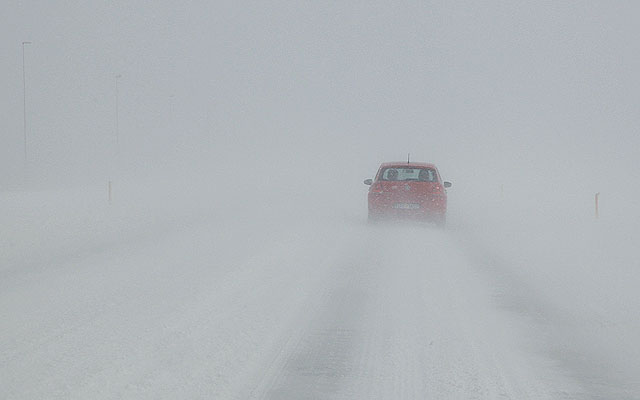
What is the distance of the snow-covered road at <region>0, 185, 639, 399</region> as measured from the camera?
19.0ft

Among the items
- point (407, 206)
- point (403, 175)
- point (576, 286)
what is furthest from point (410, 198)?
point (576, 286)

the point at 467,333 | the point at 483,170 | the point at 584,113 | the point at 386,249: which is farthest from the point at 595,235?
the point at 584,113

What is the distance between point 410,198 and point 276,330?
12.4 m

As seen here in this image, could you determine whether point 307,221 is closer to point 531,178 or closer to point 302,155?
point 531,178

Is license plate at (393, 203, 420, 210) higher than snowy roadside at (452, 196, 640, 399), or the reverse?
license plate at (393, 203, 420, 210)

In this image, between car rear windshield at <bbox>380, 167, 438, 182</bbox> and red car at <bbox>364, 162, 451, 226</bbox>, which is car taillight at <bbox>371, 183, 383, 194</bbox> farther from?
car rear windshield at <bbox>380, 167, 438, 182</bbox>

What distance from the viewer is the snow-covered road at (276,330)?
5785 millimetres

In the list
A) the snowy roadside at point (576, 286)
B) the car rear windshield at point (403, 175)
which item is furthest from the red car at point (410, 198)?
the snowy roadside at point (576, 286)

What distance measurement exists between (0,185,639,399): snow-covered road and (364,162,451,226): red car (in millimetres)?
5845

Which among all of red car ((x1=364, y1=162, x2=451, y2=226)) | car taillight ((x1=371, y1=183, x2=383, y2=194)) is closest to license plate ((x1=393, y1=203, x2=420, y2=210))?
red car ((x1=364, y1=162, x2=451, y2=226))

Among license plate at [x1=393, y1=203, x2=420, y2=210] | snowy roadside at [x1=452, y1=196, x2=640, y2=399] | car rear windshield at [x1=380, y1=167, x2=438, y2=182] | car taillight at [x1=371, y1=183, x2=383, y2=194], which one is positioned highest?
car rear windshield at [x1=380, y1=167, x2=438, y2=182]

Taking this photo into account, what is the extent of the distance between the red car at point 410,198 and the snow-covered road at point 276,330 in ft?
19.2

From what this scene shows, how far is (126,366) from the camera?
20.4 feet

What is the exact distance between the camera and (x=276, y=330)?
7.61 meters
